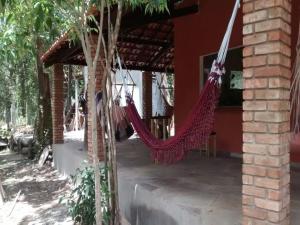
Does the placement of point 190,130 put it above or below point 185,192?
above

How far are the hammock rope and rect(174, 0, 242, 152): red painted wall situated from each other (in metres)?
1.62

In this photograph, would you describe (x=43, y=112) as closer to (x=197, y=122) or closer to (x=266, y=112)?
(x=197, y=122)

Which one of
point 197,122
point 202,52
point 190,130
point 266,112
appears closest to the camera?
point 266,112

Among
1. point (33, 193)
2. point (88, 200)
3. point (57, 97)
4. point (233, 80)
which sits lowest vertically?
point (33, 193)

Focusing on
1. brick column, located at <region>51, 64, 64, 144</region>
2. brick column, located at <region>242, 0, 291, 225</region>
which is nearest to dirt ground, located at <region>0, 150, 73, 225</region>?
brick column, located at <region>51, 64, 64, 144</region>

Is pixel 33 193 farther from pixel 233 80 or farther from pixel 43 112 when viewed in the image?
pixel 233 80

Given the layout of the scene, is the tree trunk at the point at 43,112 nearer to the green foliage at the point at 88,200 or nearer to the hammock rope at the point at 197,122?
the hammock rope at the point at 197,122

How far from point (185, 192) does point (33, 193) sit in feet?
12.7

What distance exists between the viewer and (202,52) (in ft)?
19.5

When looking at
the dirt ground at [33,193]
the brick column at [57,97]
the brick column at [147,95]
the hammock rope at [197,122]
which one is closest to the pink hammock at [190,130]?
the hammock rope at [197,122]

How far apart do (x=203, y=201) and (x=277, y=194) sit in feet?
3.66

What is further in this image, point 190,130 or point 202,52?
point 202,52

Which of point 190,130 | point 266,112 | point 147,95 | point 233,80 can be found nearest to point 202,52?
point 233,80

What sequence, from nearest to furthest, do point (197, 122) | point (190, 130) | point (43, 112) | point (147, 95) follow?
point (197, 122), point (190, 130), point (43, 112), point (147, 95)
